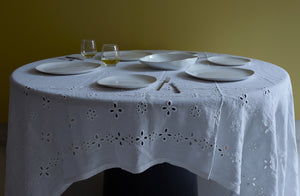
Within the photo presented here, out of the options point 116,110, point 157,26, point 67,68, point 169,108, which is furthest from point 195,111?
point 157,26

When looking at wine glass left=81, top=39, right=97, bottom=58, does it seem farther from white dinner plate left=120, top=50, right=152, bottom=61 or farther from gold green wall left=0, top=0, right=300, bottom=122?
gold green wall left=0, top=0, right=300, bottom=122

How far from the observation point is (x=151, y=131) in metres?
0.99

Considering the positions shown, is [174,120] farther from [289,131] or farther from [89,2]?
[89,2]

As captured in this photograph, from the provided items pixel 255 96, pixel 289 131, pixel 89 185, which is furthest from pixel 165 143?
pixel 89 185

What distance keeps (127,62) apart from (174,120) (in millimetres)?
726

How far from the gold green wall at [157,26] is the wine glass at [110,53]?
971 mm

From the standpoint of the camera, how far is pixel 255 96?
3.41ft

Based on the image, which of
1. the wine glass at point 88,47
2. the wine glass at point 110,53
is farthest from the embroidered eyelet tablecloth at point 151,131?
the wine glass at point 88,47

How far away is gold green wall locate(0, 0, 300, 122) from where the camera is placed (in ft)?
7.64

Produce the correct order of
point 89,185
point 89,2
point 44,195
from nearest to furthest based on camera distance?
point 44,195 < point 89,185 < point 89,2

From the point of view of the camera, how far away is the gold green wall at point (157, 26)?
2330 mm

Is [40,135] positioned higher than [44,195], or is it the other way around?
[40,135]

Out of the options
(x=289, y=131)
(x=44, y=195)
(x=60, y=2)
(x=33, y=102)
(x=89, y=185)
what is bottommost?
(x=89, y=185)

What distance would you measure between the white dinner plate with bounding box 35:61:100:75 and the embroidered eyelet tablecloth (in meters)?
0.15
